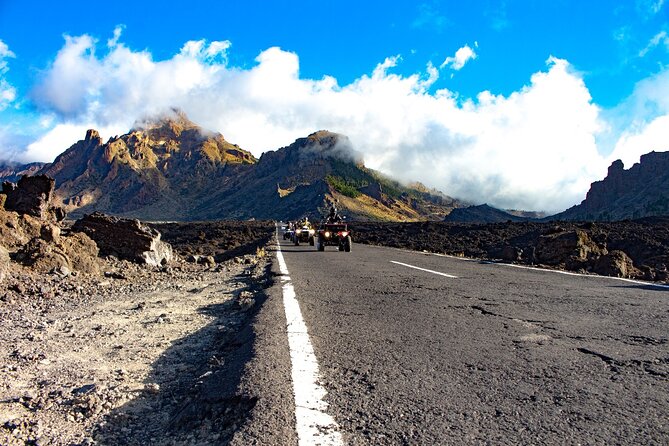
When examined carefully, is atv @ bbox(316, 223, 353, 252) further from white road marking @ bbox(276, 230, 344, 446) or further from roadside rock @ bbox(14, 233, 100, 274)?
white road marking @ bbox(276, 230, 344, 446)

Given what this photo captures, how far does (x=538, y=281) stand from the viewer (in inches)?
381

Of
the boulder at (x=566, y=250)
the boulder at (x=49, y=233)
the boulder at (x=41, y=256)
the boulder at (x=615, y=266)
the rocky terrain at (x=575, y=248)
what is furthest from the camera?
the boulder at (x=566, y=250)

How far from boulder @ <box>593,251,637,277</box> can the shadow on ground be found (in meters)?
13.1

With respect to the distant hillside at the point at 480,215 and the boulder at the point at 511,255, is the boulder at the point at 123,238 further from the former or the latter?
the distant hillside at the point at 480,215

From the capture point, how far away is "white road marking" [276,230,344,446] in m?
2.44

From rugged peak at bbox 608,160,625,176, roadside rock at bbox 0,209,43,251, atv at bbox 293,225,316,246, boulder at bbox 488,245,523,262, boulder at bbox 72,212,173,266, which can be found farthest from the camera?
rugged peak at bbox 608,160,625,176

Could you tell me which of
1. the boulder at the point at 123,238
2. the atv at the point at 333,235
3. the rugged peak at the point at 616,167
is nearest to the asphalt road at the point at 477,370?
the boulder at the point at 123,238

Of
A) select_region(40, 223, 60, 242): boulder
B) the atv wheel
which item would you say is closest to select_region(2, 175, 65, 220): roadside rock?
select_region(40, 223, 60, 242): boulder

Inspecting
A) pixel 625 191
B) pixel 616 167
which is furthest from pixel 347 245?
pixel 616 167

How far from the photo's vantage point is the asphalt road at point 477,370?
256 centimetres

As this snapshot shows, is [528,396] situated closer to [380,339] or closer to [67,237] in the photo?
[380,339]

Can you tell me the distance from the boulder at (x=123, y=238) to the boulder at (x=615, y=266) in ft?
42.0

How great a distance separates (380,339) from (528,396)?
5.67ft

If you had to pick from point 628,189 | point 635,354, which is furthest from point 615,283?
point 628,189
